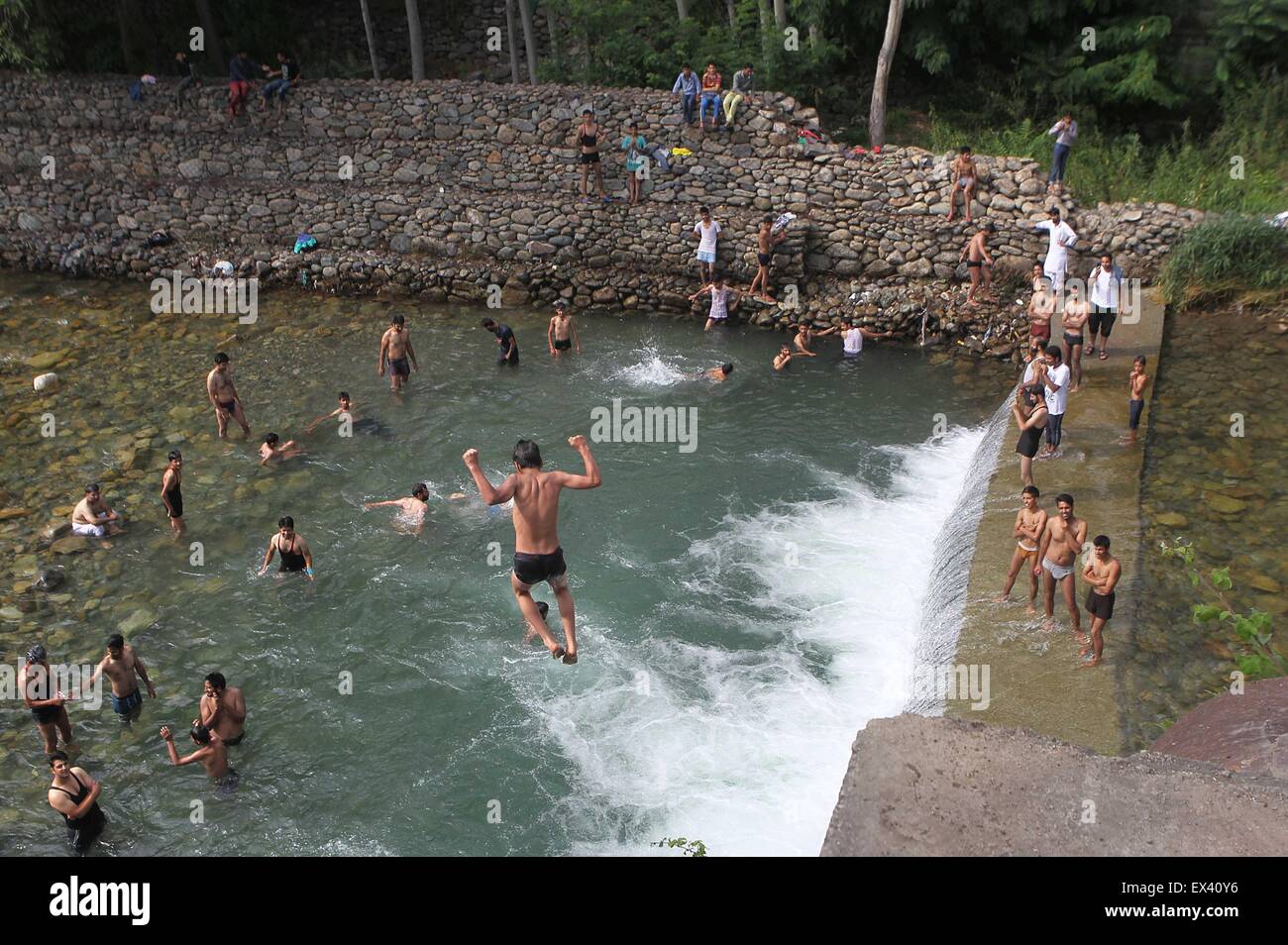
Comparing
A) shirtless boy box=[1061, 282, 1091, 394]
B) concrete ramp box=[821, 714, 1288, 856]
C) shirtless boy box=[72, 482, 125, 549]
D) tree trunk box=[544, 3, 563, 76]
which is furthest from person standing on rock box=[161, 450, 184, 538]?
tree trunk box=[544, 3, 563, 76]

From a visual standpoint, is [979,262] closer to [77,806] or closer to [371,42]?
[371,42]

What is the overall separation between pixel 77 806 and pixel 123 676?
166 cm

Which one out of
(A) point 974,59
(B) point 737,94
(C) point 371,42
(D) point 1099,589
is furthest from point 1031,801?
(C) point 371,42

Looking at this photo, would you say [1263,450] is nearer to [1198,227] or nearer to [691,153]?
[1198,227]

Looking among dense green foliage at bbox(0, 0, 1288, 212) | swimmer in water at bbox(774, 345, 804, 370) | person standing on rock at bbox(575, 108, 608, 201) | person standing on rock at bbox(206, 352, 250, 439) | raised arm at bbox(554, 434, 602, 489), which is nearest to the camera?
raised arm at bbox(554, 434, 602, 489)

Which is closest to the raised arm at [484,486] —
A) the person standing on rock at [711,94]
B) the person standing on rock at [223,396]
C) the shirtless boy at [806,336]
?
the person standing on rock at [223,396]

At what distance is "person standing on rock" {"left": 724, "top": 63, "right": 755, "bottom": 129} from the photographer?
850 inches

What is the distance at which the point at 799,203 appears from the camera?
2077cm

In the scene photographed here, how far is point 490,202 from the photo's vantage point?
22.0 meters

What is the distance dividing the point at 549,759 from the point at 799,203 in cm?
1300

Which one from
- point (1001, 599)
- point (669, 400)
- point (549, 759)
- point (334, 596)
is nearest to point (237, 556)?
point (334, 596)

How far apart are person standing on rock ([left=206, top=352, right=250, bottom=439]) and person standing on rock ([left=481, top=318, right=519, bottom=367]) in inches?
157

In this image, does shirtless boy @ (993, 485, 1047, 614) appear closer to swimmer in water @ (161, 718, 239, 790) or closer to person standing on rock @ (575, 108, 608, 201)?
swimmer in water @ (161, 718, 239, 790)
